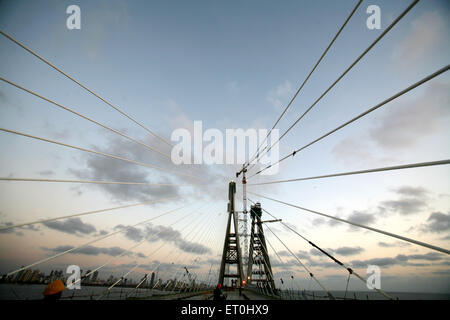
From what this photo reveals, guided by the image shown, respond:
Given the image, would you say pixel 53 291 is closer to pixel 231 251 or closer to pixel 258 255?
pixel 231 251

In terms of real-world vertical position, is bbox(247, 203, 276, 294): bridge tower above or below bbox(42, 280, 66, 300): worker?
below

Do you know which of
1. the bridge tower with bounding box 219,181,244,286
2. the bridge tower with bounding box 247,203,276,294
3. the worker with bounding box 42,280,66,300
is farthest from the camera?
the bridge tower with bounding box 247,203,276,294

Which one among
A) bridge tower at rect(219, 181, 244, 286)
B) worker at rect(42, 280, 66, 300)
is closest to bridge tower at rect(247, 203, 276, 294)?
bridge tower at rect(219, 181, 244, 286)

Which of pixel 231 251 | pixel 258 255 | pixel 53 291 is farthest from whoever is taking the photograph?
pixel 258 255

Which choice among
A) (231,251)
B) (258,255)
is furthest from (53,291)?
(258,255)

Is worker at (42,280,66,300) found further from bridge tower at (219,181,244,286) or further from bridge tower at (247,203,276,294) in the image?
bridge tower at (247,203,276,294)

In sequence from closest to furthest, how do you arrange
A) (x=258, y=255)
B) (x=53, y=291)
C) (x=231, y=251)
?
(x=53, y=291) < (x=231, y=251) < (x=258, y=255)

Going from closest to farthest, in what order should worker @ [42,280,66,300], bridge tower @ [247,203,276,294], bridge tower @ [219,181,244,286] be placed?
worker @ [42,280,66,300] < bridge tower @ [219,181,244,286] < bridge tower @ [247,203,276,294]

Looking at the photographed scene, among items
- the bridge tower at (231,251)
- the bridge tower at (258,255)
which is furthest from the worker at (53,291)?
the bridge tower at (258,255)

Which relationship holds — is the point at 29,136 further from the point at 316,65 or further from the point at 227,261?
the point at 227,261

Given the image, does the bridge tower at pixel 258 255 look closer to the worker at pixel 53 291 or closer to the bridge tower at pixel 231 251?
the bridge tower at pixel 231 251
